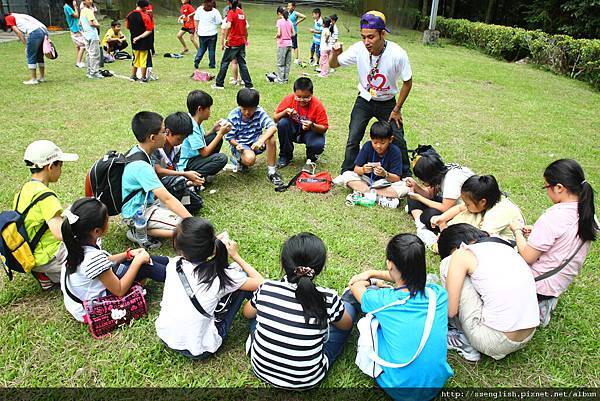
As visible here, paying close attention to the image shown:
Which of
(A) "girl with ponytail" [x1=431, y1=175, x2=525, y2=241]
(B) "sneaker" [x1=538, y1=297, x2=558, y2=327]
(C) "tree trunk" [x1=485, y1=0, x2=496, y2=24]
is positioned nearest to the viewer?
(B) "sneaker" [x1=538, y1=297, x2=558, y2=327]

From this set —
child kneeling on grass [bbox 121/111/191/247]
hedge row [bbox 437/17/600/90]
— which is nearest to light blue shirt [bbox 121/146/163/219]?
child kneeling on grass [bbox 121/111/191/247]

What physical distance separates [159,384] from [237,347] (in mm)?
488

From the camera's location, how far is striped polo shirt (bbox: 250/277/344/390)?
2.20 metres

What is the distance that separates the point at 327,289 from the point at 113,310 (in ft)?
4.46

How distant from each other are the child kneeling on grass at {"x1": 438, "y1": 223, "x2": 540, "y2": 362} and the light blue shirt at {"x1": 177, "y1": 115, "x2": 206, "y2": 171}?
2.87 m

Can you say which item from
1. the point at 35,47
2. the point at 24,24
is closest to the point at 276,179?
the point at 35,47

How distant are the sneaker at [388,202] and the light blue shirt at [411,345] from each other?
89.7 inches

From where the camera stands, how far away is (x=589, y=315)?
312 cm

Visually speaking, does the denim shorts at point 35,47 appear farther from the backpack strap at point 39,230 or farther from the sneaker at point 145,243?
the backpack strap at point 39,230

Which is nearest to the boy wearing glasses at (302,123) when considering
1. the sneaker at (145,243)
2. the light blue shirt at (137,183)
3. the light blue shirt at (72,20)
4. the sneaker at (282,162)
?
the sneaker at (282,162)

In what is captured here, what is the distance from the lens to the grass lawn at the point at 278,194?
2572 mm

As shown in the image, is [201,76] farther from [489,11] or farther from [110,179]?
[489,11]

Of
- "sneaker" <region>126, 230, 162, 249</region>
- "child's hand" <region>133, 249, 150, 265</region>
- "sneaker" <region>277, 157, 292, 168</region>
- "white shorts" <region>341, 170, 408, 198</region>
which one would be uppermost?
"child's hand" <region>133, 249, 150, 265</region>

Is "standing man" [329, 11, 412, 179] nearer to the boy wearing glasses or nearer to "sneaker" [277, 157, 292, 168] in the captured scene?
the boy wearing glasses
